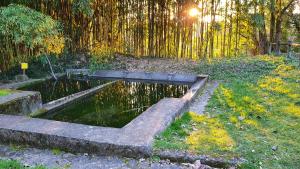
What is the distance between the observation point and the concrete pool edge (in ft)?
10.6

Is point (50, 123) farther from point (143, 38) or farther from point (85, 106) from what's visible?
point (143, 38)

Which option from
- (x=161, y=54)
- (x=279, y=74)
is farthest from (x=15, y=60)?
(x=279, y=74)

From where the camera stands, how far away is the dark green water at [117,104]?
4.97m

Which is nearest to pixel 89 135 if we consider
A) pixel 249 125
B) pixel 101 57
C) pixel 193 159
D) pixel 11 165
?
pixel 11 165

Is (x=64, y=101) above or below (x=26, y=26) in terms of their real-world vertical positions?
below

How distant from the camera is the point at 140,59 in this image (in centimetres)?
1055

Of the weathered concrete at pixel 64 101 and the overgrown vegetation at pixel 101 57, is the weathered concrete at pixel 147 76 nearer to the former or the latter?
the overgrown vegetation at pixel 101 57

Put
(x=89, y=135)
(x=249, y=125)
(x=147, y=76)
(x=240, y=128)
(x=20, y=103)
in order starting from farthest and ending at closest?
1. (x=147, y=76)
2. (x=20, y=103)
3. (x=249, y=125)
4. (x=240, y=128)
5. (x=89, y=135)

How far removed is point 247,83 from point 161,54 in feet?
14.6

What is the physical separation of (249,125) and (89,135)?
6.84 ft

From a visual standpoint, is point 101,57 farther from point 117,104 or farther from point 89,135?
point 89,135

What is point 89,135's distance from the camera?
136 inches

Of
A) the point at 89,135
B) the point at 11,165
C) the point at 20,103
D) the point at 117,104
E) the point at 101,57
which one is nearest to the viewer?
the point at 11,165

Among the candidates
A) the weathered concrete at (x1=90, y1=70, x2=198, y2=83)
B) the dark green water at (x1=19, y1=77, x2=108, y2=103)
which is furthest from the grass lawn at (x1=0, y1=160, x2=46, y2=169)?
the weathered concrete at (x1=90, y1=70, x2=198, y2=83)
